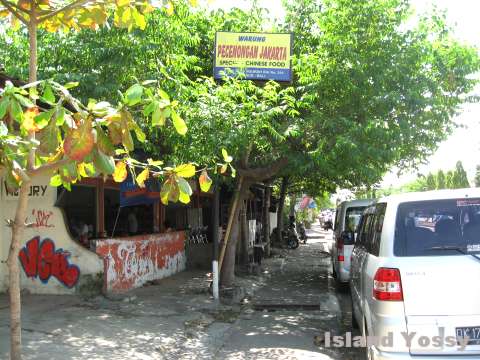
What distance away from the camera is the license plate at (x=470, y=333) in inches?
170

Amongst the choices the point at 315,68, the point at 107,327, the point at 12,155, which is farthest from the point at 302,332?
the point at 12,155

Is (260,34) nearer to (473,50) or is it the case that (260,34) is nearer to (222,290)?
(473,50)

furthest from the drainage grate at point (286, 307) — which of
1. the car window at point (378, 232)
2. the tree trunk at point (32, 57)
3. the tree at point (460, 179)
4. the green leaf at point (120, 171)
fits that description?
the tree at point (460, 179)

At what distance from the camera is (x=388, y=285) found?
4.45m

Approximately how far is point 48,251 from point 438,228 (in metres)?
7.28

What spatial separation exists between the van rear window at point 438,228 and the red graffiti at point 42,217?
23.1ft

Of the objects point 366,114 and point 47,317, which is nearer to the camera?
point 47,317

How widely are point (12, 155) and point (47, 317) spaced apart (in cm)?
531

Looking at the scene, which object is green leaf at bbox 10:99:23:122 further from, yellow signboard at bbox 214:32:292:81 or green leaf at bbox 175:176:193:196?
yellow signboard at bbox 214:32:292:81

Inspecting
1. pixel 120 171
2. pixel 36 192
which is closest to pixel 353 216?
pixel 36 192

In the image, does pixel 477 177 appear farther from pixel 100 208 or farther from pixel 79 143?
pixel 79 143

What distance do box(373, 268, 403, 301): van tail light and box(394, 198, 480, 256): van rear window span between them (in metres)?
0.19

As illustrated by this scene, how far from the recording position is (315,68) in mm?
9867

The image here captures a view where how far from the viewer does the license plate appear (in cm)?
432
